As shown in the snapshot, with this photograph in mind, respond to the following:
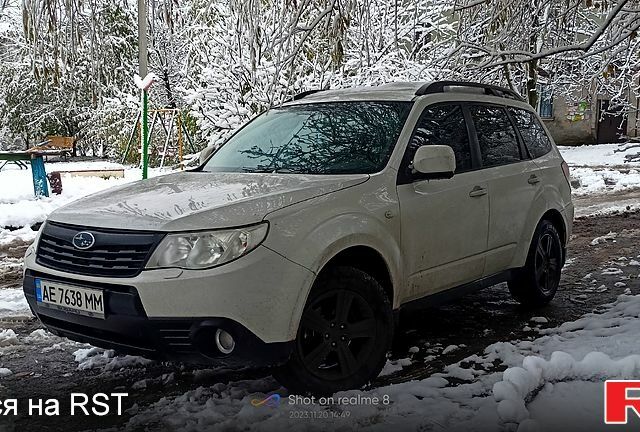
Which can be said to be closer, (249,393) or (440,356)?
(249,393)

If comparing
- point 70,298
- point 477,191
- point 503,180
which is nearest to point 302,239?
point 70,298

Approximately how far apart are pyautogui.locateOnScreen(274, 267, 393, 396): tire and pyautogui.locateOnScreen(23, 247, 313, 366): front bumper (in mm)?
187

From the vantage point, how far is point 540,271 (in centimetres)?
557

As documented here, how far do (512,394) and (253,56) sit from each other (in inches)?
160

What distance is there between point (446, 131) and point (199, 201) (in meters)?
1.96

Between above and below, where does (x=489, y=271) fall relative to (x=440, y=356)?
above

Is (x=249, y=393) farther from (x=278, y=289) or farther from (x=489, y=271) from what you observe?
(x=489, y=271)

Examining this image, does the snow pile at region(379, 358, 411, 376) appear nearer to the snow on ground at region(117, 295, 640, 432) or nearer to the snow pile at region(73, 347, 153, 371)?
the snow on ground at region(117, 295, 640, 432)

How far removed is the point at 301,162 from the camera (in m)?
4.29

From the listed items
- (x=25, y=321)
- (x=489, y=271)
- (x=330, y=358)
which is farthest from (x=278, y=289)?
(x=25, y=321)

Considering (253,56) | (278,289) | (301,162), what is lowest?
(278,289)

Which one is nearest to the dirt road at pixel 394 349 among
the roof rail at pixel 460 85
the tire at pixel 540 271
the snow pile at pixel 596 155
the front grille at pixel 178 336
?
the tire at pixel 540 271

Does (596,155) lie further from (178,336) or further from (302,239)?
(178,336)

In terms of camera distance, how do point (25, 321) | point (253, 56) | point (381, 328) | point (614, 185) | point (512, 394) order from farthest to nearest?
point (614, 185) → point (253, 56) → point (25, 321) → point (381, 328) → point (512, 394)
